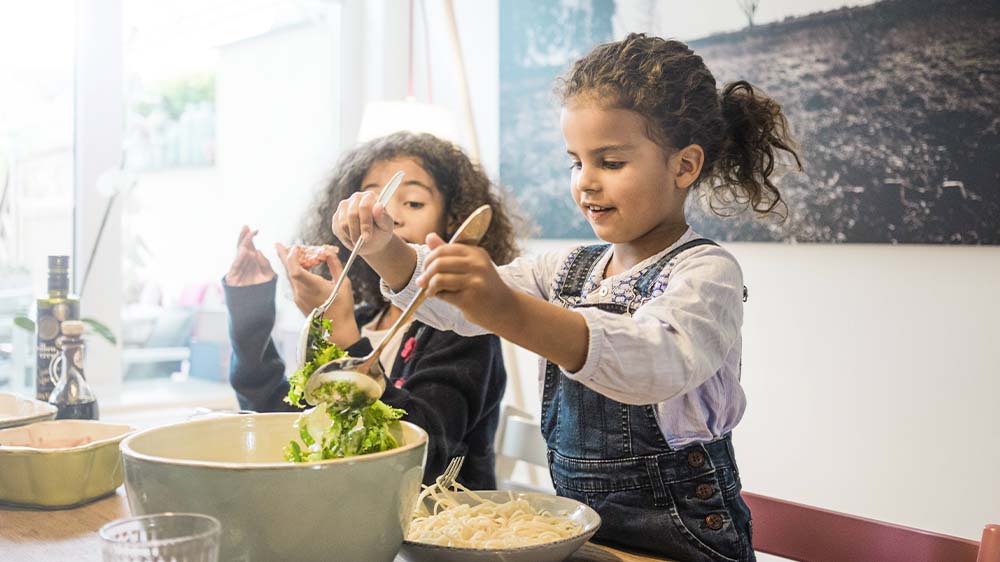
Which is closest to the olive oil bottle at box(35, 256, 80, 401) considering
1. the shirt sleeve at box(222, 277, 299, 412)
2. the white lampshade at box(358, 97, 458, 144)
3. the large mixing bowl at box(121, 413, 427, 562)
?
the shirt sleeve at box(222, 277, 299, 412)

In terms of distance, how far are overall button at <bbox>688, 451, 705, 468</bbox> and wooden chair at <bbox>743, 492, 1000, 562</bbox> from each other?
0.09m

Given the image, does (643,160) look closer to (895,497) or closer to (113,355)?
(895,497)

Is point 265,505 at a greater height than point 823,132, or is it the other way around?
point 823,132

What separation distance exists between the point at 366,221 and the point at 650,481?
412 millimetres

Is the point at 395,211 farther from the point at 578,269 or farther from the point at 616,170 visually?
the point at 616,170

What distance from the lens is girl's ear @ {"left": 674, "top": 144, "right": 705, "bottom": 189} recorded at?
1.11 meters

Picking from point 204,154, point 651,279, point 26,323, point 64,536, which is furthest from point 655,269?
point 204,154

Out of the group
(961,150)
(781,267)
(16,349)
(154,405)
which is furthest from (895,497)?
(16,349)

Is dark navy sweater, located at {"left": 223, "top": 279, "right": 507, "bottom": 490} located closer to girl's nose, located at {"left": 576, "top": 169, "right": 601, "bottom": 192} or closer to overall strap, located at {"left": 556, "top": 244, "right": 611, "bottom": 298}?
overall strap, located at {"left": 556, "top": 244, "right": 611, "bottom": 298}

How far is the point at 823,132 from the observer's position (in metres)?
2.12

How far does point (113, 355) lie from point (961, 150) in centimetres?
230

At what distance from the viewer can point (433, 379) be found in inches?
53.6

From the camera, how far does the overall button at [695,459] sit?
1013mm

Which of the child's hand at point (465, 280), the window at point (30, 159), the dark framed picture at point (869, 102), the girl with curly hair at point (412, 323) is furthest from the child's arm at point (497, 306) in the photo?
the window at point (30, 159)
